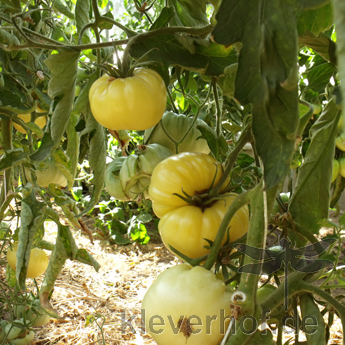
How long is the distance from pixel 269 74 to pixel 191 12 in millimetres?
382

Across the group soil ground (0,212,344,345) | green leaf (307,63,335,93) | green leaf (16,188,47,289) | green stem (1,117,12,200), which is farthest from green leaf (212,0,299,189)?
soil ground (0,212,344,345)

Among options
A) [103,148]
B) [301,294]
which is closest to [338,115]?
[301,294]

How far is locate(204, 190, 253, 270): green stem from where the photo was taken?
0.37 m

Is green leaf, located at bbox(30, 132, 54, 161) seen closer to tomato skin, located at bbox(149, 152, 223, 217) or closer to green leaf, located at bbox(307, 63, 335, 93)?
tomato skin, located at bbox(149, 152, 223, 217)

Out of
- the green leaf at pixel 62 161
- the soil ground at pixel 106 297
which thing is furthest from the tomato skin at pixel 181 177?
the soil ground at pixel 106 297

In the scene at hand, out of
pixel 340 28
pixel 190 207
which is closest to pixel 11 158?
pixel 190 207

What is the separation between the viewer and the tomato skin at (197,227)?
462 millimetres

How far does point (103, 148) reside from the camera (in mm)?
591

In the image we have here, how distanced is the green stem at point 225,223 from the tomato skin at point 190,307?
26 mm

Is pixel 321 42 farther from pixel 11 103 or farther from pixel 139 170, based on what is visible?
pixel 11 103

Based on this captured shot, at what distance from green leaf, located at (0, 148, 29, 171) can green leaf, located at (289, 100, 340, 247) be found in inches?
16.6

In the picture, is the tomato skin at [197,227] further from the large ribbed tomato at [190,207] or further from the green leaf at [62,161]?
the green leaf at [62,161]

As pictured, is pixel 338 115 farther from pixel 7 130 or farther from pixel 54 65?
pixel 7 130

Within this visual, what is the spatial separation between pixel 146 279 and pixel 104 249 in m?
0.48
